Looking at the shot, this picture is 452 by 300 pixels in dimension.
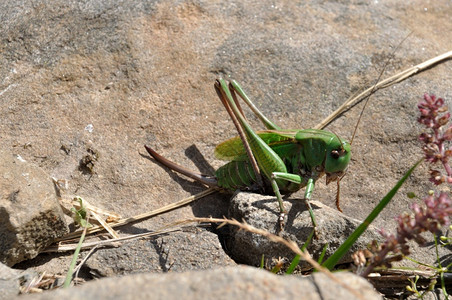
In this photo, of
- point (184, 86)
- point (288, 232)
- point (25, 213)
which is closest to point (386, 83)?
point (184, 86)

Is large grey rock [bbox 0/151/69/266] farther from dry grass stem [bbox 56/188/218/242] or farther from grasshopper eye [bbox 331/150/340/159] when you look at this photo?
grasshopper eye [bbox 331/150/340/159]

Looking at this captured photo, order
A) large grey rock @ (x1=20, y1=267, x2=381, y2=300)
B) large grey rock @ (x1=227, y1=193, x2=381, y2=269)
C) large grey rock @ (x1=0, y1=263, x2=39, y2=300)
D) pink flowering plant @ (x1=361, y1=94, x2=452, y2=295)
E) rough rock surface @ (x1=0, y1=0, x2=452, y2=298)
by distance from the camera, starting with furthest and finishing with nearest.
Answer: rough rock surface @ (x1=0, y1=0, x2=452, y2=298) < large grey rock @ (x1=227, y1=193, x2=381, y2=269) < large grey rock @ (x1=0, y1=263, x2=39, y2=300) < pink flowering plant @ (x1=361, y1=94, x2=452, y2=295) < large grey rock @ (x1=20, y1=267, x2=381, y2=300)

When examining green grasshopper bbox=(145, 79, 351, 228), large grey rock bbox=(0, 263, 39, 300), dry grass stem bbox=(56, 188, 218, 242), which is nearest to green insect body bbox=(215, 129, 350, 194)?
green grasshopper bbox=(145, 79, 351, 228)

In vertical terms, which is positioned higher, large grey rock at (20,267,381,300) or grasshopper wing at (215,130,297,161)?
large grey rock at (20,267,381,300)

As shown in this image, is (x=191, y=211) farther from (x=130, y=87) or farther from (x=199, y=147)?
(x=130, y=87)

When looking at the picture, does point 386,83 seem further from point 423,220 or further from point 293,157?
point 423,220

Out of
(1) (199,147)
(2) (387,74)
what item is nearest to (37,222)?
(1) (199,147)
